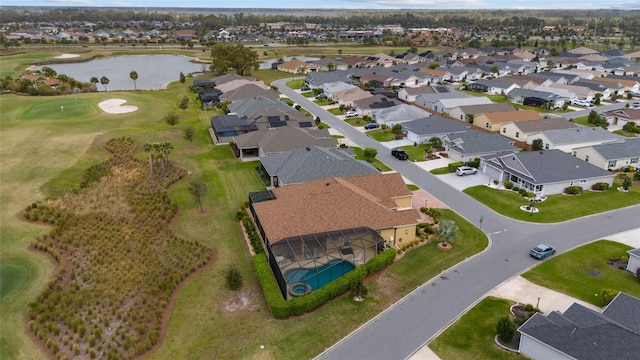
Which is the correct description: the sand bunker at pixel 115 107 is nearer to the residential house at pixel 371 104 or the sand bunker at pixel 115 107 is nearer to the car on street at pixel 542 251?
the residential house at pixel 371 104

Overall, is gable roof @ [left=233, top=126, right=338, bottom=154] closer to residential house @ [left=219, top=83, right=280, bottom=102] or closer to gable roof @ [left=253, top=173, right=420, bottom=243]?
gable roof @ [left=253, top=173, right=420, bottom=243]

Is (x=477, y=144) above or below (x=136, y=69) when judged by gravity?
below

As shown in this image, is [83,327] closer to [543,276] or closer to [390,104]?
[543,276]

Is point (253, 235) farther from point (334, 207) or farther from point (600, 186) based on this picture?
point (600, 186)

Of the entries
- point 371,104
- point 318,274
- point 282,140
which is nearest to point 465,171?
point 282,140

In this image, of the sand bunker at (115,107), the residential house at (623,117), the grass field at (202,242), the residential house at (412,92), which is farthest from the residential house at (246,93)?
the residential house at (623,117)
